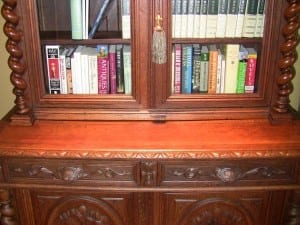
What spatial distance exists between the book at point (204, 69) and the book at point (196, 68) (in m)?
0.01

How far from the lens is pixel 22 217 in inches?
58.6

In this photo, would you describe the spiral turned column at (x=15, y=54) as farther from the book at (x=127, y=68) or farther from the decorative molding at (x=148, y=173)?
the decorative molding at (x=148, y=173)

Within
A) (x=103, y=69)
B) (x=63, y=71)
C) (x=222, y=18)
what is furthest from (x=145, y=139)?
(x=222, y=18)

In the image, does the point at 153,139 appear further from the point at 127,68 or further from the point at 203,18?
the point at 203,18

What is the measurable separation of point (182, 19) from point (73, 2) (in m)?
0.42

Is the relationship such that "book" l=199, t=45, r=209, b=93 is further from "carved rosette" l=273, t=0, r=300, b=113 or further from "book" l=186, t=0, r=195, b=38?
"carved rosette" l=273, t=0, r=300, b=113

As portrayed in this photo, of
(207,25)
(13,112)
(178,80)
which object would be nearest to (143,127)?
(178,80)

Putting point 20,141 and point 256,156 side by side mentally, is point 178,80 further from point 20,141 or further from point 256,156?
point 20,141

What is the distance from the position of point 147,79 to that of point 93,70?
0.75ft

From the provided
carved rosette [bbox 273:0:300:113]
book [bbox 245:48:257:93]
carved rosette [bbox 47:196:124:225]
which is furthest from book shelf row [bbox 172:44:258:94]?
carved rosette [bbox 47:196:124:225]

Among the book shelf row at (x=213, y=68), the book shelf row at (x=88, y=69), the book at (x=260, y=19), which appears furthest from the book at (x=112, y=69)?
the book at (x=260, y=19)

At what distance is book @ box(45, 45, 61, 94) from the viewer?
1.41 metres

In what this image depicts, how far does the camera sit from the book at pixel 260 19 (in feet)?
4.37

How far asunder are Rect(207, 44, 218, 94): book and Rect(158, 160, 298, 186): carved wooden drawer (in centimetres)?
31
